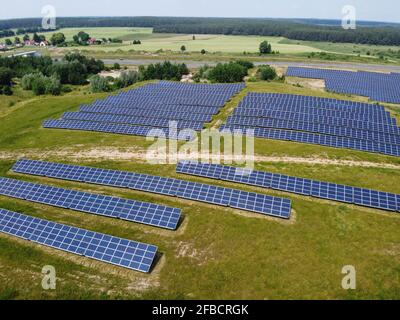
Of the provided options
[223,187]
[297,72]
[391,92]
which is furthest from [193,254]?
[297,72]

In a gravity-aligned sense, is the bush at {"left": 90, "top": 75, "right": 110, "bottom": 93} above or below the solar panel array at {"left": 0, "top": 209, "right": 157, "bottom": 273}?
above

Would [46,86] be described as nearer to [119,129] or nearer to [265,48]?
[119,129]

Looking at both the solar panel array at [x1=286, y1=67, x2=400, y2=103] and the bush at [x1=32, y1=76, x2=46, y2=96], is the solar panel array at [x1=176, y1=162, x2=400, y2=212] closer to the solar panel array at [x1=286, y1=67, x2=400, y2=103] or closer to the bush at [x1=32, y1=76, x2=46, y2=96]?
the solar panel array at [x1=286, y1=67, x2=400, y2=103]

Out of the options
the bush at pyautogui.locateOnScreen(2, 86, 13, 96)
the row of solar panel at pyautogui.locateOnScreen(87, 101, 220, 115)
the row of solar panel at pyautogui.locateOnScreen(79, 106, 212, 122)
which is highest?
the bush at pyautogui.locateOnScreen(2, 86, 13, 96)

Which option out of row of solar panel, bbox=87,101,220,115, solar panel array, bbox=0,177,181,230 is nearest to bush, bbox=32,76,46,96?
row of solar panel, bbox=87,101,220,115

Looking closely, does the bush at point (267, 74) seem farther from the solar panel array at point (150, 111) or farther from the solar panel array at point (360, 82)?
the solar panel array at point (150, 111)

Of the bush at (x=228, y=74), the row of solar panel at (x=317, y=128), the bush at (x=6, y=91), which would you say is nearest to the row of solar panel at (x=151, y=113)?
the row of solar panel at (x=317, y=128)

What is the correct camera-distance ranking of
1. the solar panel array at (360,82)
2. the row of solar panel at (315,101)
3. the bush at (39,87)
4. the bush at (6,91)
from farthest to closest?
the bush at (6,91) → the bush at (39,87) → the solar panel array at (360,82) → the row of solar panel at (315,101)

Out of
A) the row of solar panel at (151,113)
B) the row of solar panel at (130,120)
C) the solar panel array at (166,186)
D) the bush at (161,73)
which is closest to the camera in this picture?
the solar panel array at (166,186)
